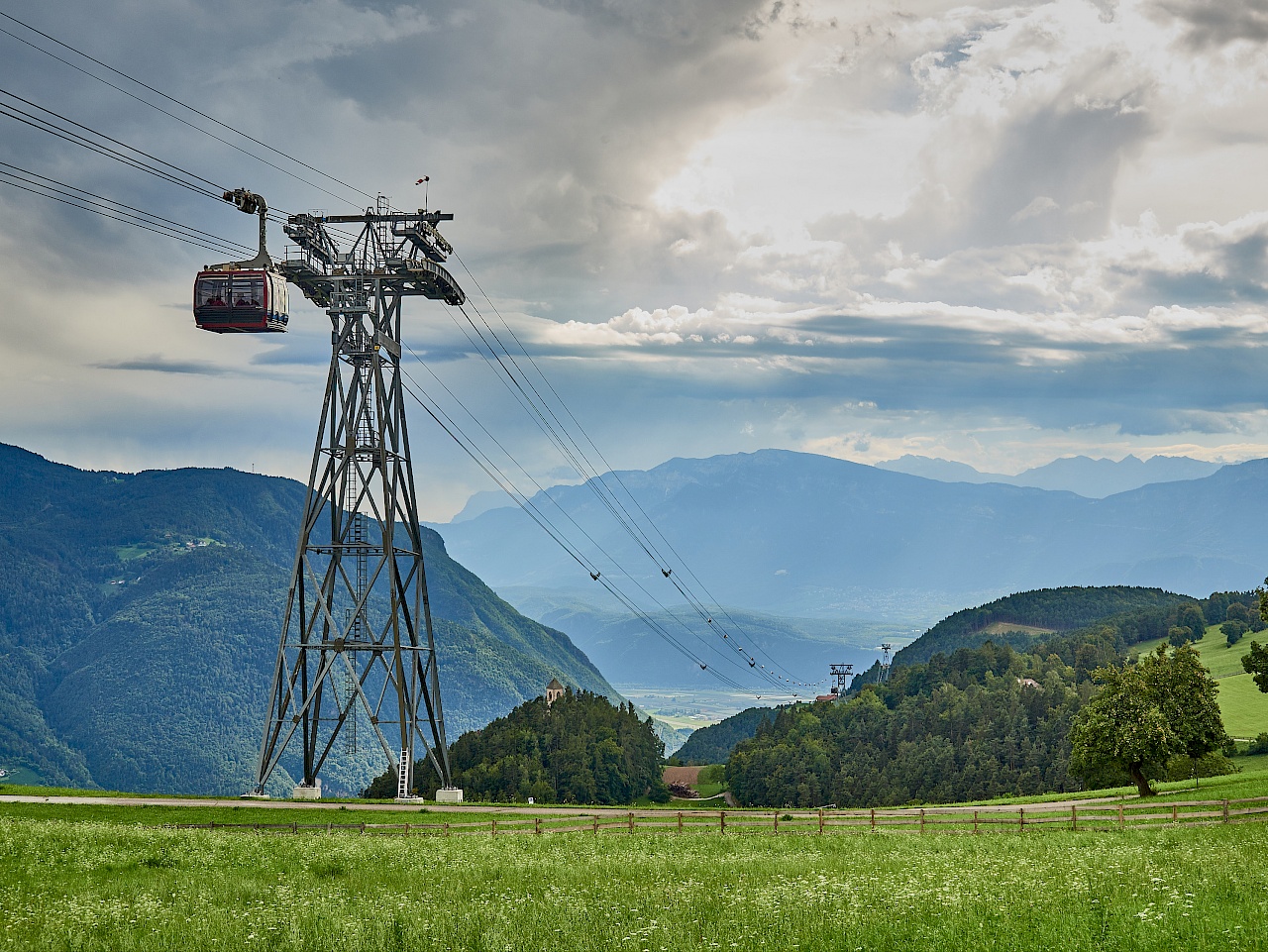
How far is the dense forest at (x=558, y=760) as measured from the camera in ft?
472

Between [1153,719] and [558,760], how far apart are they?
276ft

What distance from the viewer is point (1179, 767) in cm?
8688

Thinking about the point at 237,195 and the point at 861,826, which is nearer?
the point at 861,826

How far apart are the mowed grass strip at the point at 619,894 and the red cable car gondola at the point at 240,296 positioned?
28.5 meters

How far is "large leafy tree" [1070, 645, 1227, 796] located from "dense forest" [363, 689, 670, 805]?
68443 mm

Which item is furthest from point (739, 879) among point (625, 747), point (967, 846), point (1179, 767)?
point (625, 747)

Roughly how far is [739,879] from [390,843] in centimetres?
1622

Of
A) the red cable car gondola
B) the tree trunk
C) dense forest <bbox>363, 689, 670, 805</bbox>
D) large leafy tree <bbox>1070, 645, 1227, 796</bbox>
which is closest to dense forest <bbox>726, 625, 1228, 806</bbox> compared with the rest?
dense forest <bbox>363, 689, 670, 805</bbox>

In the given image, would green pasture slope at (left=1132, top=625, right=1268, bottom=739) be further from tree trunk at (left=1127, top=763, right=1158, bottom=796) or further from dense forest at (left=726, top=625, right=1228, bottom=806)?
tree trunk at (left=1127, top=763, right=1158, bottom=796)

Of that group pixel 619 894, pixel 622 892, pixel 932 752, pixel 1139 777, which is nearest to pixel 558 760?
pixel 932 752

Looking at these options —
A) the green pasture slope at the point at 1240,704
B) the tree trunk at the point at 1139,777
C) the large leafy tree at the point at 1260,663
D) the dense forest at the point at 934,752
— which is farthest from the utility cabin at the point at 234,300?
the dense forest at the point at 934,752

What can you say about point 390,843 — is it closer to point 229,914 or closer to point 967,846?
point 229,914

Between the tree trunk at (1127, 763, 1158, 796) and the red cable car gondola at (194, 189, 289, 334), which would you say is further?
the tree trunk at (1127, 763, 1158, 796)

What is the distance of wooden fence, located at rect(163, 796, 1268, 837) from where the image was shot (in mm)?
53656
